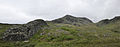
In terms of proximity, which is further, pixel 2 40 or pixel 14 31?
pixel 14 31

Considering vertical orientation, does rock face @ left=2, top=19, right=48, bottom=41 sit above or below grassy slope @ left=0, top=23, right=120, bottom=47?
above

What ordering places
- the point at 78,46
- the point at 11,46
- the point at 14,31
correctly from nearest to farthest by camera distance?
the point at 78,46, the point at 11,46, the point at 14,31

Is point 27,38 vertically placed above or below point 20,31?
below

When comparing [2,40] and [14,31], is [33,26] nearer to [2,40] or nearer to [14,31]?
[14,31]

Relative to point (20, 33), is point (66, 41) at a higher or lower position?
lower

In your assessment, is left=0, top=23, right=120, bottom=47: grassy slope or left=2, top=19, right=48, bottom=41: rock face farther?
left=2, top=19, right=48, bottom=41: rock face

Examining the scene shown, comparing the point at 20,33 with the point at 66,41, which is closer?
the point at 66,41

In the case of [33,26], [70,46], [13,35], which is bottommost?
[70,46]

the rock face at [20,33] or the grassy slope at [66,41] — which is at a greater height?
the rock face at [20,33]

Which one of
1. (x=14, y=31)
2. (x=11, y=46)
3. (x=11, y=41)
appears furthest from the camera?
(x=14, y=31)

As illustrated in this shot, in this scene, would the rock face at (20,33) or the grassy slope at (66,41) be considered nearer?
the grassy slope at (66,41)

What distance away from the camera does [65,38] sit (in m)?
101

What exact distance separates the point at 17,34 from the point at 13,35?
3.99 meters

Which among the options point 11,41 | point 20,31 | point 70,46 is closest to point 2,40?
point 11,41
